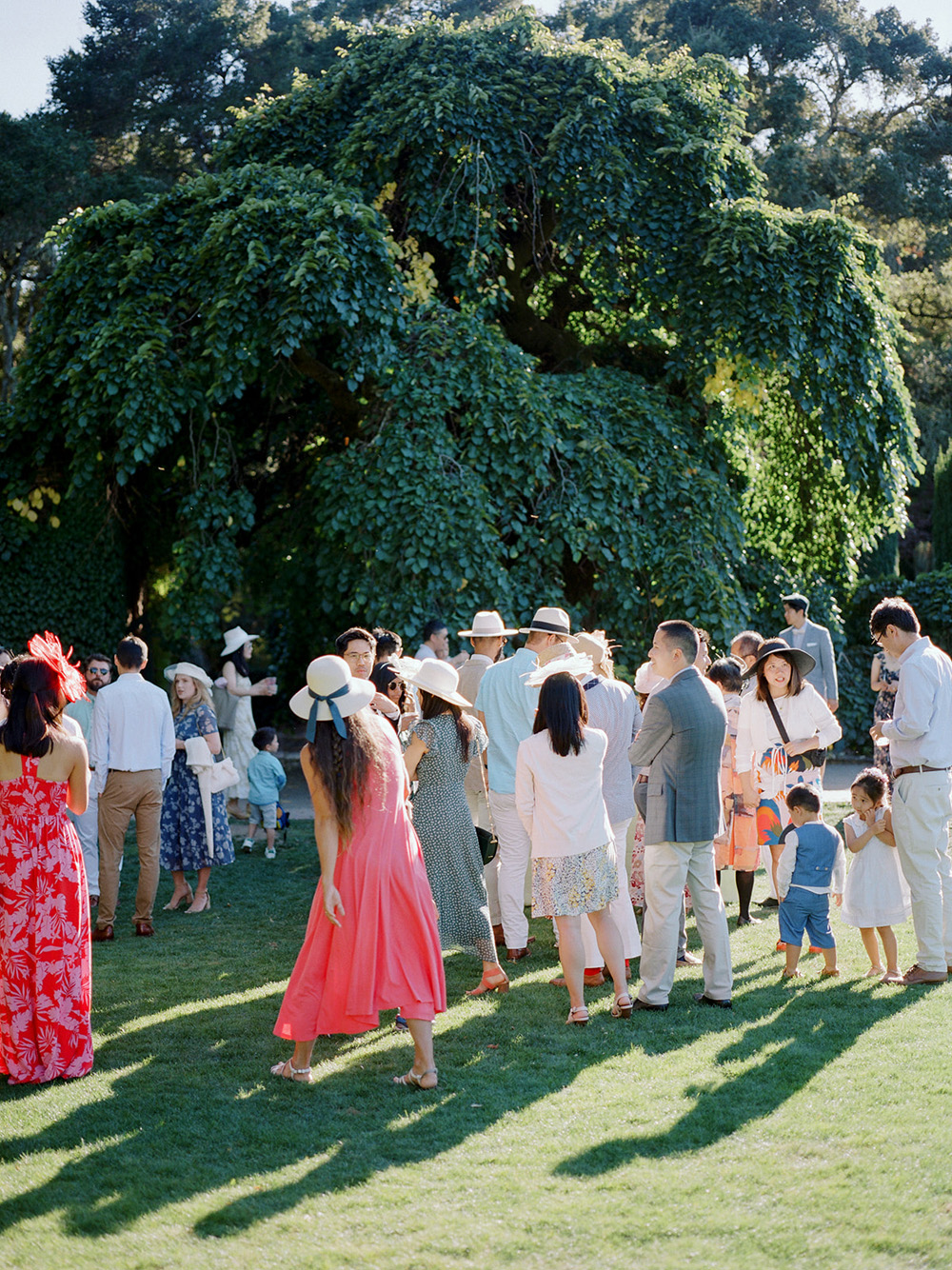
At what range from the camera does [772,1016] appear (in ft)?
17.9

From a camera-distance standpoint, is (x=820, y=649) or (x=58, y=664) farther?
(x=820, y=649)

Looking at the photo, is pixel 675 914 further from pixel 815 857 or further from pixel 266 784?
pixel 266 784

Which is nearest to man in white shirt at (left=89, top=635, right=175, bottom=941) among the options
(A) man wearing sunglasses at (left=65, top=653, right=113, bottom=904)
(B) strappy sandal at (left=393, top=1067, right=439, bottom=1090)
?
(A) man wearing sunglasses at (left=65, top=653, right=113, bottom=904)

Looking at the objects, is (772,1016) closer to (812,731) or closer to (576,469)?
(812,731)

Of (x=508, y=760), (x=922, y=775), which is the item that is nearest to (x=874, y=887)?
(x=922, y=775)

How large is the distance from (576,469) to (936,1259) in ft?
31.1

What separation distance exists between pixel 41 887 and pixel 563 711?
93.4 inches

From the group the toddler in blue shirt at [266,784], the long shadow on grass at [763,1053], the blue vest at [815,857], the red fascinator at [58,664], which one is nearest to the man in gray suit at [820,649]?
the blue vest at [815,857]

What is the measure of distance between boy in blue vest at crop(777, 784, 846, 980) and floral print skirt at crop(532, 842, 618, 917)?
47.9 inches

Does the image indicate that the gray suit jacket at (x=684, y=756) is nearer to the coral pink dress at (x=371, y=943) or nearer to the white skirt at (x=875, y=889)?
the white skirt at (x=875, y=889)

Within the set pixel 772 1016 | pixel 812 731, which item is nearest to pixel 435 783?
pixel 772 1016

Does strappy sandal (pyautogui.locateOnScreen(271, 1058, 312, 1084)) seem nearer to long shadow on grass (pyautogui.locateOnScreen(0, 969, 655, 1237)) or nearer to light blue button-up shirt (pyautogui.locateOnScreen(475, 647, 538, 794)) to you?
long shadow on grass (pyautogui.locateOnScreen(0, 969, 655, 1237))

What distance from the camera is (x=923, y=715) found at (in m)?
5.80

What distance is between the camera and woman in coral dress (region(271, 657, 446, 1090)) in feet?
14.6
